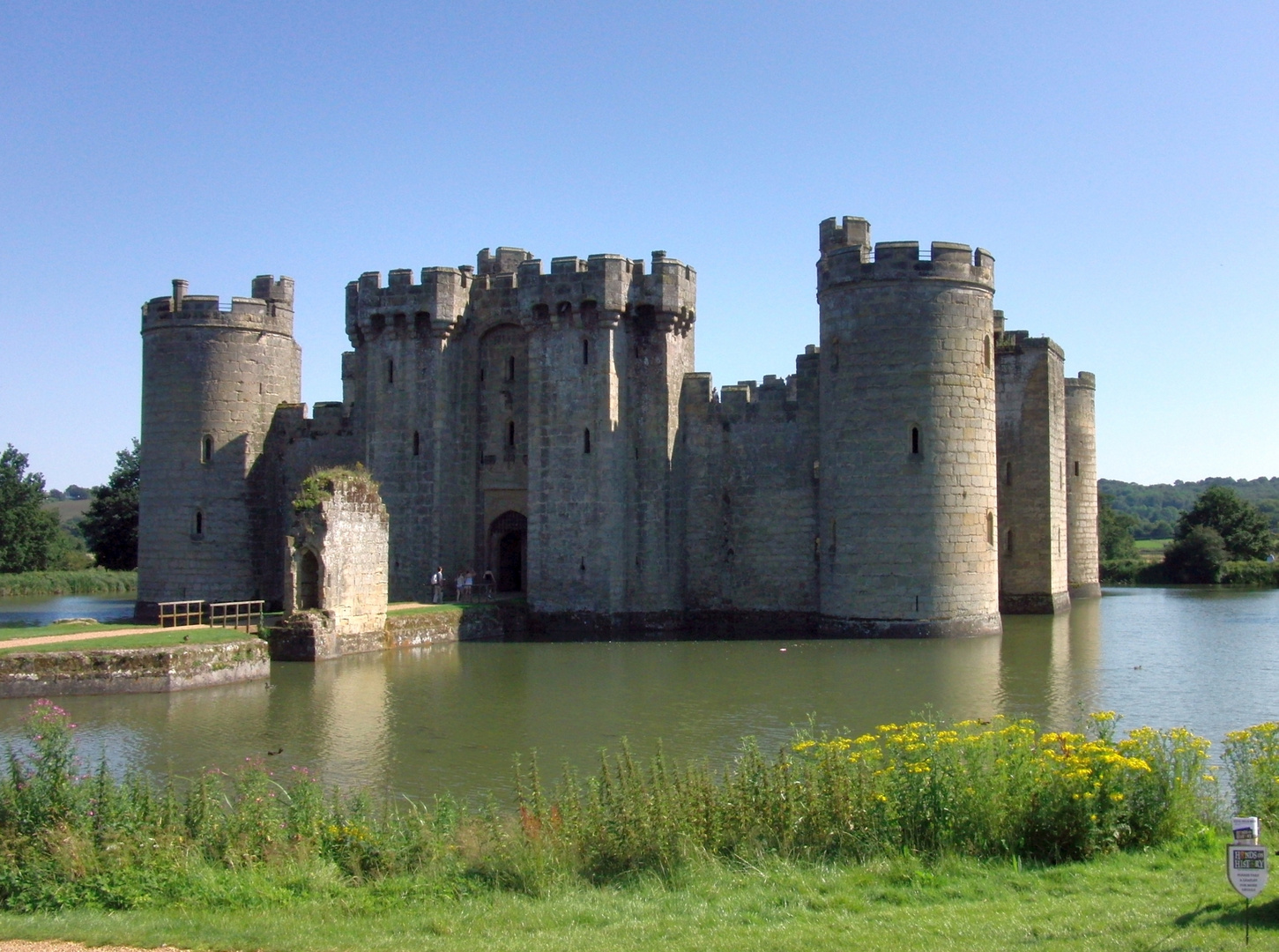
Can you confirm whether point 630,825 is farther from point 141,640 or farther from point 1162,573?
point 1162,573

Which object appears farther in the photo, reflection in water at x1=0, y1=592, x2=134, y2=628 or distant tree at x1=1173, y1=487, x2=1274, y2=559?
distant tree at x1=1173, y1=487, x2=1274, y2=559

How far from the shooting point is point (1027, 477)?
110 ft

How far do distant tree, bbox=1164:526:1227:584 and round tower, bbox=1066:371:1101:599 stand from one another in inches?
491

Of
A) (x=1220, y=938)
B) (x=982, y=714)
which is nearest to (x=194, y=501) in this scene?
(x=982, y=714)

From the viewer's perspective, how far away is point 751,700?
20125 mm

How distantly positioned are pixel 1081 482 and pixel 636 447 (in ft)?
52.2

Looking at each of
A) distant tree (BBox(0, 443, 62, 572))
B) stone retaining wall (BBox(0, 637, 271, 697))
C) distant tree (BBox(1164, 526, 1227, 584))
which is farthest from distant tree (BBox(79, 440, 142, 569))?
distant tree (BBox(1164, 526, 1227, 584))

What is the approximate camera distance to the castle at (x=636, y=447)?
2802 cm

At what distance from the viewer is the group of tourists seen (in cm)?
3247

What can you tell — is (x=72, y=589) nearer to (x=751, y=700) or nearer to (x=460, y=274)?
(x=460, y=274)

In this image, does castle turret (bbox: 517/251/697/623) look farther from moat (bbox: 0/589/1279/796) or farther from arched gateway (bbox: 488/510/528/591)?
moat (bbox: 0/589/1279/796)

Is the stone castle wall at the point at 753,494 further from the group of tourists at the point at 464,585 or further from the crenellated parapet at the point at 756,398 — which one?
the group of tourists at the point at 464,585

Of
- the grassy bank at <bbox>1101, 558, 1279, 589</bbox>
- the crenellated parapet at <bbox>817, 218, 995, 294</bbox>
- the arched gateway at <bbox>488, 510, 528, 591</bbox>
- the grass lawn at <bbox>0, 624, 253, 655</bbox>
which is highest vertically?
the crenellated parapet at <bbox>817, 218, 995, 294</bbox>

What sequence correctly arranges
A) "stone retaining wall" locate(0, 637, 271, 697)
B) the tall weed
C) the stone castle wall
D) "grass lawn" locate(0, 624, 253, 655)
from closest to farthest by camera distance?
the tall weed
"stone retaining wall" locate(0, 637, 271, 697)
"grass lawn" locate(0, 624, 253, 655)
the stone castle wall
